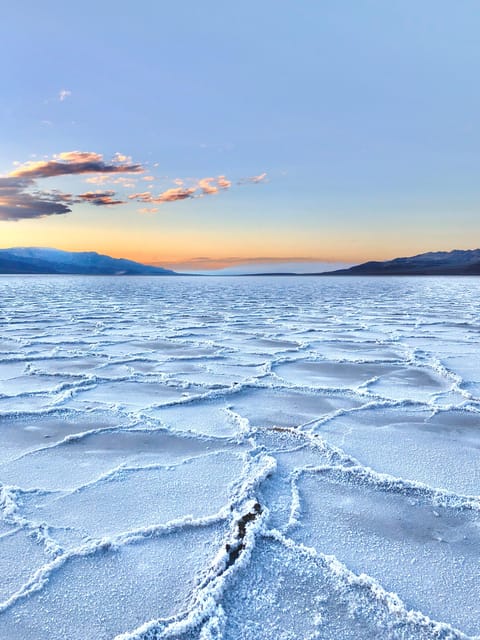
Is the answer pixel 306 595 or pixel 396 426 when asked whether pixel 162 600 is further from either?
pixel 396 426

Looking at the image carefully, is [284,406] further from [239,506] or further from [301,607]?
[301,607]

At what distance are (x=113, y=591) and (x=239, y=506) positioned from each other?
516mm

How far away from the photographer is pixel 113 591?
3.89 ft

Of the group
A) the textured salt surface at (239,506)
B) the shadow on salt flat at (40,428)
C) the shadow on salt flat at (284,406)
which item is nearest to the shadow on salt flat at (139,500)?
the textured salt surface at (239,506)

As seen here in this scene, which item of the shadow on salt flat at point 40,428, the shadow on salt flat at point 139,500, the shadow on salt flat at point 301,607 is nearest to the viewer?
the shadow on salt flat at point 301,607

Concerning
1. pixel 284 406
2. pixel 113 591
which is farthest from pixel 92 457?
pixel 284 406

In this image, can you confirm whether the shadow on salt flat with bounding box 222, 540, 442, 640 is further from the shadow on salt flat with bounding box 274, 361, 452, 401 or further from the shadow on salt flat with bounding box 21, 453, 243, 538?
the shadow on salt flat with bounding box 274, 361, 452, 401

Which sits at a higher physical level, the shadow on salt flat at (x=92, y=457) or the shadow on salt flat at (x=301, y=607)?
the shadow on salt flat at (x=92, y=457)

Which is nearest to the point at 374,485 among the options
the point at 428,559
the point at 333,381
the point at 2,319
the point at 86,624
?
the point at 428,559

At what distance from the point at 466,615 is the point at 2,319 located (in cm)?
848

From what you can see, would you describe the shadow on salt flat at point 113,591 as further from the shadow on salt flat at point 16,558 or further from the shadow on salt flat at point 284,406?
the shadow on salt flat at point 284,406

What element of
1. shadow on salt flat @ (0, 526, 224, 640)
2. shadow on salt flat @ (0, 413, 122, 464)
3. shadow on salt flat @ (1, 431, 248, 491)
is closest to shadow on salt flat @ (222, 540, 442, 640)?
shadow on salt flat @ (0, 526, 224, 640)

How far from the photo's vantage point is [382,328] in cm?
683

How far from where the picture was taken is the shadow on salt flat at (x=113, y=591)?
3.52 ft
